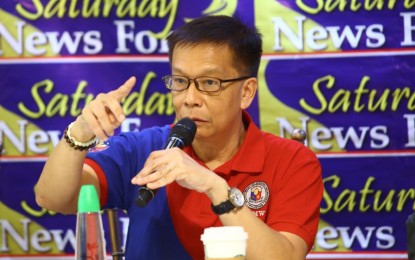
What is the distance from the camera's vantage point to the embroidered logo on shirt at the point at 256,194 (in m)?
2.68

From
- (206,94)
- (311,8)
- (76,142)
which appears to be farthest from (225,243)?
(311,8)

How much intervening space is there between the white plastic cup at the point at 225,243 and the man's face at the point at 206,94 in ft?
2.45

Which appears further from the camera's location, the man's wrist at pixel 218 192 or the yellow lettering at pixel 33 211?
the yellow lettering at pixel 33 211

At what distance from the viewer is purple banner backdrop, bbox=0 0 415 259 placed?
3.75m

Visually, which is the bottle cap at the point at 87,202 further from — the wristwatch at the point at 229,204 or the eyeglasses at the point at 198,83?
the eyeglasses at the point at 198,83

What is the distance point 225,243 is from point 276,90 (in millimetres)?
1930

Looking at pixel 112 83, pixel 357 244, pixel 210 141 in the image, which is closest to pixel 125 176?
pixel 210 141

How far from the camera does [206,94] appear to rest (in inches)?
104

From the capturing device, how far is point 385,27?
12.3ft

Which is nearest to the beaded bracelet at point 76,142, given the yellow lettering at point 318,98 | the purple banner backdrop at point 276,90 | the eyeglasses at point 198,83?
the eyeglasses at point 198,83

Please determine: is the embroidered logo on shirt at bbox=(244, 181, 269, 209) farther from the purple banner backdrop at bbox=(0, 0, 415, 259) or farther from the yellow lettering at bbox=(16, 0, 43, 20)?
the yellow lettering at bbox=(16, 0, 43, 20)

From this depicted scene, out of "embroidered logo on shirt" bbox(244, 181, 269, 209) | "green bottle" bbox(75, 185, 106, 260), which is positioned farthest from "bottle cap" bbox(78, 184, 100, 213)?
"embroidered logo on shirt" bbox(244, 181, 269, 209)

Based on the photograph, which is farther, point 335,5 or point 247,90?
point 335,5

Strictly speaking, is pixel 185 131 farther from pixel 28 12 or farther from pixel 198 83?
pixel 28 12
